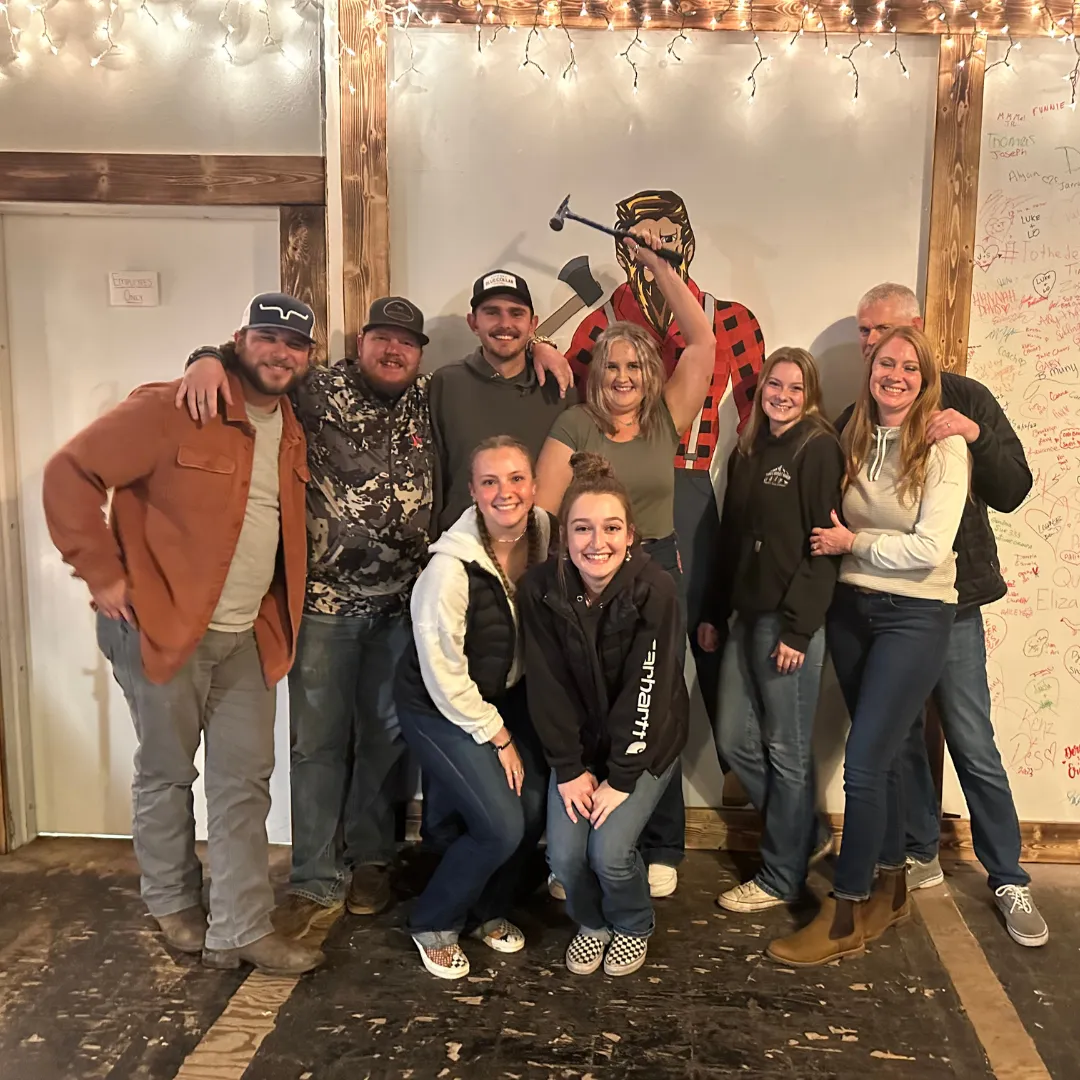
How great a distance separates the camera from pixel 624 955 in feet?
7.27

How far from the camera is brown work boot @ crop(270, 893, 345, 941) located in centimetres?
236

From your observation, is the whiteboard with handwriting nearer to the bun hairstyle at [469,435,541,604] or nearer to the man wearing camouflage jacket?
the bun hairstyle at [469,435,541,604]

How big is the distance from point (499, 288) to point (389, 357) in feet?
1.20

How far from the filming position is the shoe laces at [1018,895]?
242 cm

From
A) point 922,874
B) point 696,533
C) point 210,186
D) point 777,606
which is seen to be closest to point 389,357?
point 210,186

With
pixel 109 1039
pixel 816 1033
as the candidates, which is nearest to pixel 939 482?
pixel 816 1033

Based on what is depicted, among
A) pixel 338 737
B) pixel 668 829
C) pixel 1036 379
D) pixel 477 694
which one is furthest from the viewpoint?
pixel 1036 379

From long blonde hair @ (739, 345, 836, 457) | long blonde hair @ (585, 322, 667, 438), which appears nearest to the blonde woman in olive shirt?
long blonde hair @ (585, 322, 667, 438)

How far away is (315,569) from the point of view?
2.35 meters

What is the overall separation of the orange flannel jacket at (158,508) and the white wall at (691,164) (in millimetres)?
904

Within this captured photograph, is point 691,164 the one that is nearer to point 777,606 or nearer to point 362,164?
point 362,164

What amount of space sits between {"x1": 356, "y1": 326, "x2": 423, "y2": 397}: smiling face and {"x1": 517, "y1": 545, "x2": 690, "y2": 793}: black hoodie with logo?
667 millimetres

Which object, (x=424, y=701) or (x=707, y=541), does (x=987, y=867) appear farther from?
(x=424, y=701)

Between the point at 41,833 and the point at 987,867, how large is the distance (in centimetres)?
303
